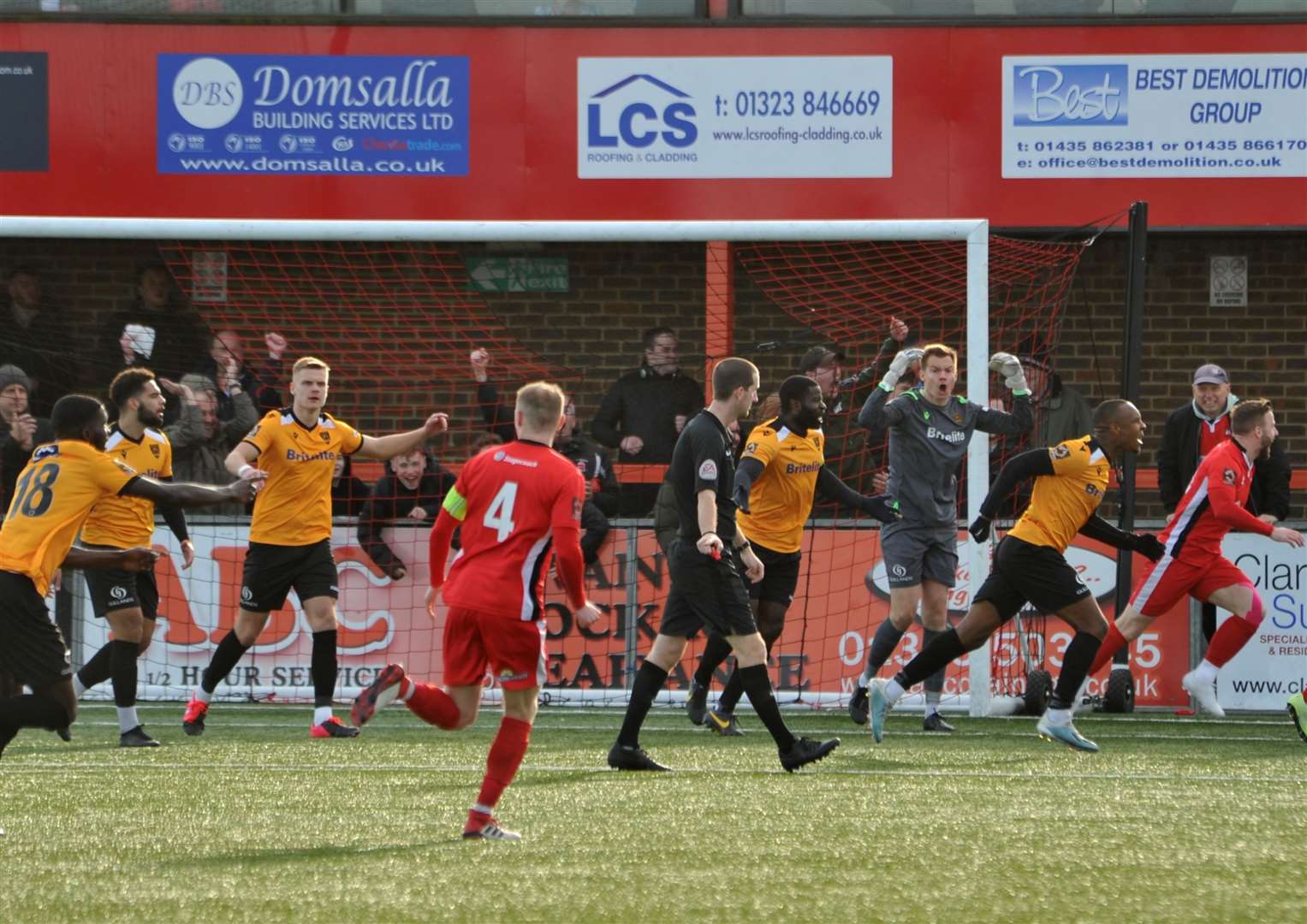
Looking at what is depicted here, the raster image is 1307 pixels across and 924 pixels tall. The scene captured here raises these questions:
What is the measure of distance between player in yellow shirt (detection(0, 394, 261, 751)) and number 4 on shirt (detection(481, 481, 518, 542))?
1330mm

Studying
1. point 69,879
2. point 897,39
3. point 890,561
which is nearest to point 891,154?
point 897,39

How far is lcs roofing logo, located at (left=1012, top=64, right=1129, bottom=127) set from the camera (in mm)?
13922

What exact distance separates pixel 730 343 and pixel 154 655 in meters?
4.74

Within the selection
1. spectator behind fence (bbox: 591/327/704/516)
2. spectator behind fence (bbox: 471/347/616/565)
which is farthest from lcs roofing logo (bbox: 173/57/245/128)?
spectator behind fence (bbox: 591/327/704/516)

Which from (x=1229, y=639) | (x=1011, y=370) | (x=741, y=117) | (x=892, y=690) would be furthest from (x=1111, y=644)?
(x=741, y=117)

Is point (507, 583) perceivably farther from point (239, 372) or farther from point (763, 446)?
point (239, 372)

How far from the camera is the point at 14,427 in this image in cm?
1205

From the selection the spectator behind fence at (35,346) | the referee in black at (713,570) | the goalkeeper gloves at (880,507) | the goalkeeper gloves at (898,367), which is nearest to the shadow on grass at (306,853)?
the referee in black at (713,570)

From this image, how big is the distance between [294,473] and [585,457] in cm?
285

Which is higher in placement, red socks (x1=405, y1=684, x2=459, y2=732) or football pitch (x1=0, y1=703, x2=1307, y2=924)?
red socks (x1=405, y1=684, x2=459, y2=732)

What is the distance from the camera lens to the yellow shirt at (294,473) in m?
9.83

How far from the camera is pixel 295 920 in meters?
4.59

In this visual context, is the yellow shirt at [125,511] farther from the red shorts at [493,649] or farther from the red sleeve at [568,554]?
the red sleeve at [568,554]

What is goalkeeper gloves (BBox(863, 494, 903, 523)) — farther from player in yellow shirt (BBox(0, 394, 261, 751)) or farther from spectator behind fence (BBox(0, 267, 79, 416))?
spectator behind fence (BBox(0, 267, 79, 416))
